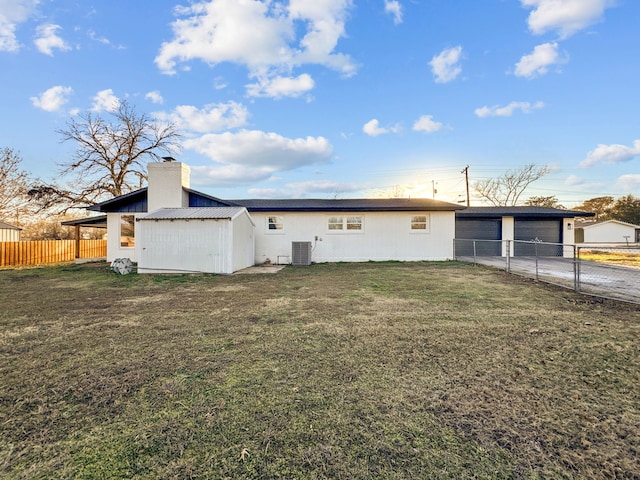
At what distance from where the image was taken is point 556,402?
2.19 m

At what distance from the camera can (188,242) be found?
10.0 metres

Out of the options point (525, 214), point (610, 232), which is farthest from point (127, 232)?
point (610, 232)

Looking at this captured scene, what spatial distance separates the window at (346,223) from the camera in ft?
45.0

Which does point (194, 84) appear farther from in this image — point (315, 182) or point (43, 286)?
point (315, 182)

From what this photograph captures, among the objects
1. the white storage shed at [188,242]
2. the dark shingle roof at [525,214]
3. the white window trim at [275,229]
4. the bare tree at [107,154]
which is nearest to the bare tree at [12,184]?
the bare tree at [107,154]

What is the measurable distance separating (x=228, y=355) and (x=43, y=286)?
328 inches

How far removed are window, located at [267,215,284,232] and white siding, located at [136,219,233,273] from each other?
13.2ft

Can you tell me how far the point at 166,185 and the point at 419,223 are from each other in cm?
1189

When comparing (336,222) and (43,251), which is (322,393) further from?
(43,251)

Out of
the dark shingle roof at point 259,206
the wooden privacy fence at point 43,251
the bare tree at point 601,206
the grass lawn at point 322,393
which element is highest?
the bare tree at point 601,206

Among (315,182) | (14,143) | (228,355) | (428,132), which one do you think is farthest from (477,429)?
(14,143)

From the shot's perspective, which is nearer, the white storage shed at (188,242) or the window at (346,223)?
the white storage shed at (188,242)

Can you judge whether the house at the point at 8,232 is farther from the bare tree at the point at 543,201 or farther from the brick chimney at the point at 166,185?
the bare tree at the point at 543,201

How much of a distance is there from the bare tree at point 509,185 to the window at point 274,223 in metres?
30.7
